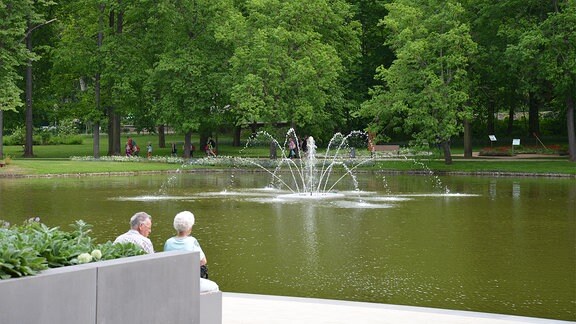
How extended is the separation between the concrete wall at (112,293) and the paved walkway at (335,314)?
1980 mm

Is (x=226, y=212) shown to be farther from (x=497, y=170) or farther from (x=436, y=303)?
(x=497, y=170)

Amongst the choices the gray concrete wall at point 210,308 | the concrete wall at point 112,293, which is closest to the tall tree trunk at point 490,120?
the gray concrete wall at point 210,308

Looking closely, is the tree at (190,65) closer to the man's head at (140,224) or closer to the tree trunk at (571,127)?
the tree trunk at (571,127)

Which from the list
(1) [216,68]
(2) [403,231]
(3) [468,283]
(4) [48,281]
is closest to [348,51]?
(1) [216,68]

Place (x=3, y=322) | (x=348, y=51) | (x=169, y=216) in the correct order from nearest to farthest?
(x=3, y=322)
(x=169, y=216)
(x=348, y=51)

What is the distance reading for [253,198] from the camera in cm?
3130

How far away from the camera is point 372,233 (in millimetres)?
20828

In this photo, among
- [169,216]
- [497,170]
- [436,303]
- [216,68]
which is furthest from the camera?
[216,68]

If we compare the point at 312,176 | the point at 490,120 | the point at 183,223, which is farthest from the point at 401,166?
the point at 183,223

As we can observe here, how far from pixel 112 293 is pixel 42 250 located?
656 millimetres

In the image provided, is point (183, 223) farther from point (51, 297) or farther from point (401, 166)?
point (401, 166)

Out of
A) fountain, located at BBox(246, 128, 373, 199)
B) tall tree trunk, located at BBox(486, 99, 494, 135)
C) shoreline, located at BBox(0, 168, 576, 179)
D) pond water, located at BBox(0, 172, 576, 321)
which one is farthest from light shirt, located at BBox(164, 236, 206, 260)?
tall tree trunk, located at BBox(486, 99, 494, 135)

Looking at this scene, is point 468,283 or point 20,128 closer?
point 468,283

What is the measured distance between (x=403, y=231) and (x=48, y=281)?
15016 millimetres
